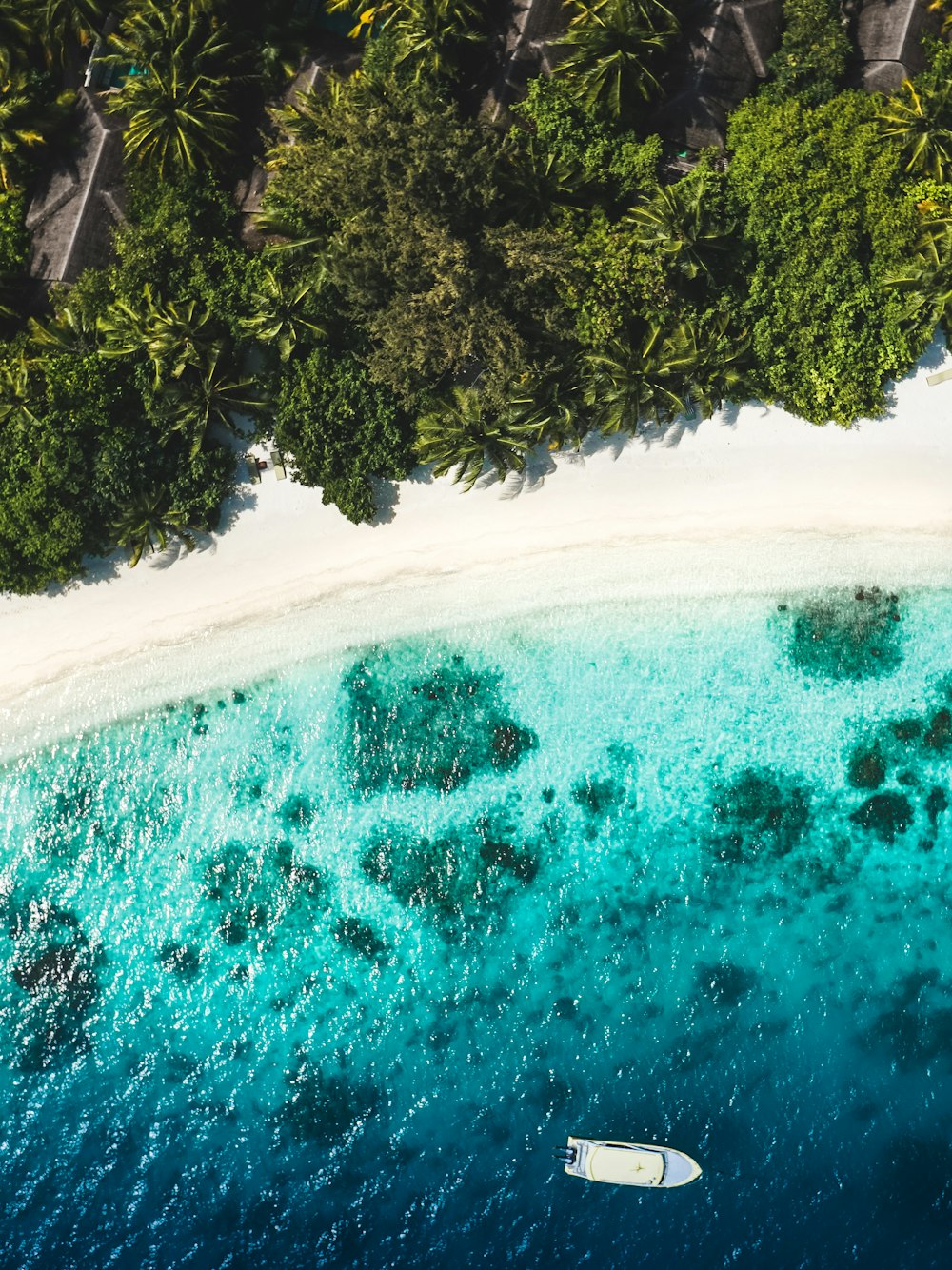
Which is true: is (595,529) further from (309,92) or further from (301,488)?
(309,92)

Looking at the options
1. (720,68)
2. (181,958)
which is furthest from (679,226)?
(181,958)

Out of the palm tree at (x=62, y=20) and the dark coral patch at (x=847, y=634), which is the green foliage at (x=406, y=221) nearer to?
the palm tree at (x=62, y=20)

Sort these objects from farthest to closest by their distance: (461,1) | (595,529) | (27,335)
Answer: (595,529)
(27,335)
(461,1)

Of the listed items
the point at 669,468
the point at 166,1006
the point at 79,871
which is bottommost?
the point at 166,1006

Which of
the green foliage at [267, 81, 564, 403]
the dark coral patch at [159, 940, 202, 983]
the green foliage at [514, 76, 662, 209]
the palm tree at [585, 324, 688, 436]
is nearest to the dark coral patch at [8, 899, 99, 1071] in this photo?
the dark coral patch at [159, 940, 202, 983]

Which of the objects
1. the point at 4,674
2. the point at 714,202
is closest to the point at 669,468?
the point at 714,202

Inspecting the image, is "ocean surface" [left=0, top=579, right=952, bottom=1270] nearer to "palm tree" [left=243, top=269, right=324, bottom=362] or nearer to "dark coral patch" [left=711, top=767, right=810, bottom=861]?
"dark coral patch" [left=711, top=767, right=810, bottom=861]

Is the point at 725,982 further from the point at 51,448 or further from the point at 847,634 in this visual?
the point at 51,448
